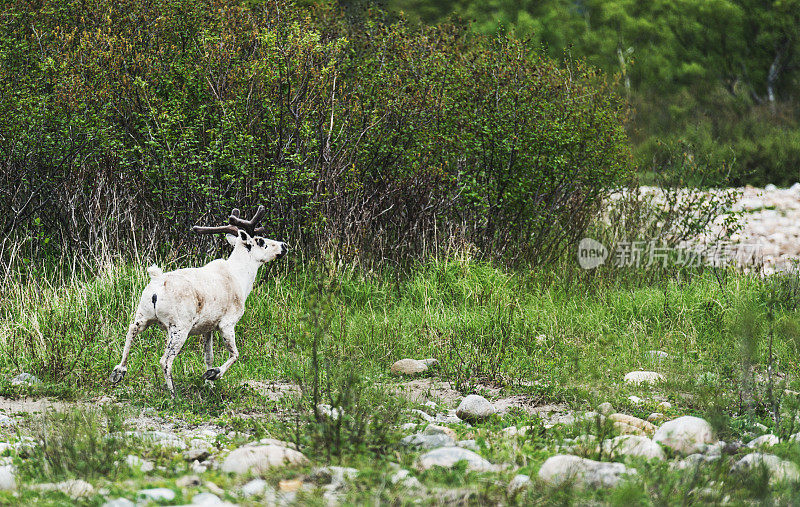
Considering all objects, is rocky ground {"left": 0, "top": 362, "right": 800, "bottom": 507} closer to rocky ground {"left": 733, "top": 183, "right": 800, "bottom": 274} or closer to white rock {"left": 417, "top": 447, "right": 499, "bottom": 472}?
white rock {"left": 417, "top": 447, "right": 499, "bottom": 472}

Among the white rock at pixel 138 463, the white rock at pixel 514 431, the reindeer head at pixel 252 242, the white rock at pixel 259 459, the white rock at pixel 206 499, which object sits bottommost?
the white rock at pixel 138 463

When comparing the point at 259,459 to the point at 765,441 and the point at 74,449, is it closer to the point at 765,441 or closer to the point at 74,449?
the point at 74,449

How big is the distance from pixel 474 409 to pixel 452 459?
1.46 meters

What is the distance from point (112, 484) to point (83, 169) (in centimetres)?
650

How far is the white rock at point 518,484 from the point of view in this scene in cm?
344

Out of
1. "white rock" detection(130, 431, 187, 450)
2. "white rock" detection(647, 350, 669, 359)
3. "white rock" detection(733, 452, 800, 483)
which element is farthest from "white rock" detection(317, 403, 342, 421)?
"white rock" detection(647, 350, 669, 359)

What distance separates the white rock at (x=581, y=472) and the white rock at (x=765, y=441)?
99 centimetres

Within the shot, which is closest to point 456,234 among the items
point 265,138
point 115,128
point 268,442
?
point 265,138

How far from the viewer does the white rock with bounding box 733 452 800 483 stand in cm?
365

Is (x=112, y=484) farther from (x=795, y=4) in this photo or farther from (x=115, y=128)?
(x=795, y=4)

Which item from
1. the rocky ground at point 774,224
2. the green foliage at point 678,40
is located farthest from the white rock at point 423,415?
the green foliage at point 678,40

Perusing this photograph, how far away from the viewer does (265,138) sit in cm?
934

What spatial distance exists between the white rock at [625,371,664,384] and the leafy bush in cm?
334

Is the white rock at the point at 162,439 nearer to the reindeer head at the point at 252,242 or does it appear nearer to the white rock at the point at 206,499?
the white rock at the point at 206,499
